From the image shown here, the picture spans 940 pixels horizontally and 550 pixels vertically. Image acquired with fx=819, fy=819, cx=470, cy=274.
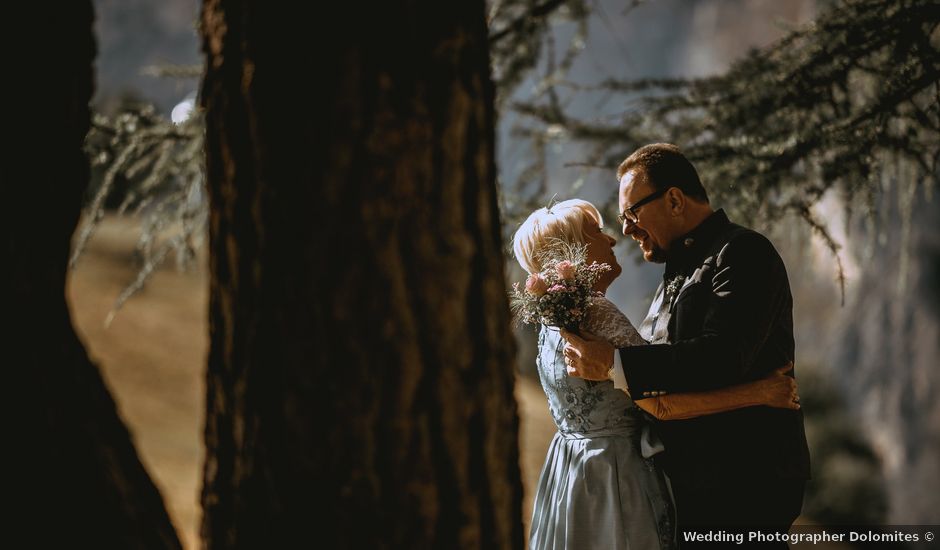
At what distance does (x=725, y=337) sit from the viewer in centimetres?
209

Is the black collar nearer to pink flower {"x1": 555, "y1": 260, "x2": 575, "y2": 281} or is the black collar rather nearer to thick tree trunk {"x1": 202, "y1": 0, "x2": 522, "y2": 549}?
pink flower {"x1": 555, "y1": 260, "x2": 575, "y2": 281}

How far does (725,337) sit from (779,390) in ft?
0.89

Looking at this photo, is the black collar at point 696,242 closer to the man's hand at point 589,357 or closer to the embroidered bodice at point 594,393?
the embroidered bodice at point 594,393

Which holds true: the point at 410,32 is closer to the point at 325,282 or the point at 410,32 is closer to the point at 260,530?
the point at 325,282

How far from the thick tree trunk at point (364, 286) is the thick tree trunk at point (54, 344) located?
0.86 feet

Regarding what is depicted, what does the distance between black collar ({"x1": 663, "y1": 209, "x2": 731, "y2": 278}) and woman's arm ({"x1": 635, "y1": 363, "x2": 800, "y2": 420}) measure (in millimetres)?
389

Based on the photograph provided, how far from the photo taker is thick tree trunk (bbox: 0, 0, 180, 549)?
1435 millimetres

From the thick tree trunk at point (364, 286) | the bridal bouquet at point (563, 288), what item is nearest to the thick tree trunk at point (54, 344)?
the thick tree trunk at point (364, 286)

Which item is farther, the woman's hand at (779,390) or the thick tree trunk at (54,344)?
the woman's hand at (779,390)

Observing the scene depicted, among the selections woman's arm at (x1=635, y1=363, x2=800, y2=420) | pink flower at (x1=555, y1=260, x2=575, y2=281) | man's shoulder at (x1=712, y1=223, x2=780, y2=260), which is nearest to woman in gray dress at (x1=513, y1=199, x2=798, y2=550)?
woman's arm at (x1=635, y1=363, x2=800, y2=420)

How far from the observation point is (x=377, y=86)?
52.4 inches

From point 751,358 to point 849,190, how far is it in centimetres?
176

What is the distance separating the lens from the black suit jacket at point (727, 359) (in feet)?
6.91

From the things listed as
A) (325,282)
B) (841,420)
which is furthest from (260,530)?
(841,420)
